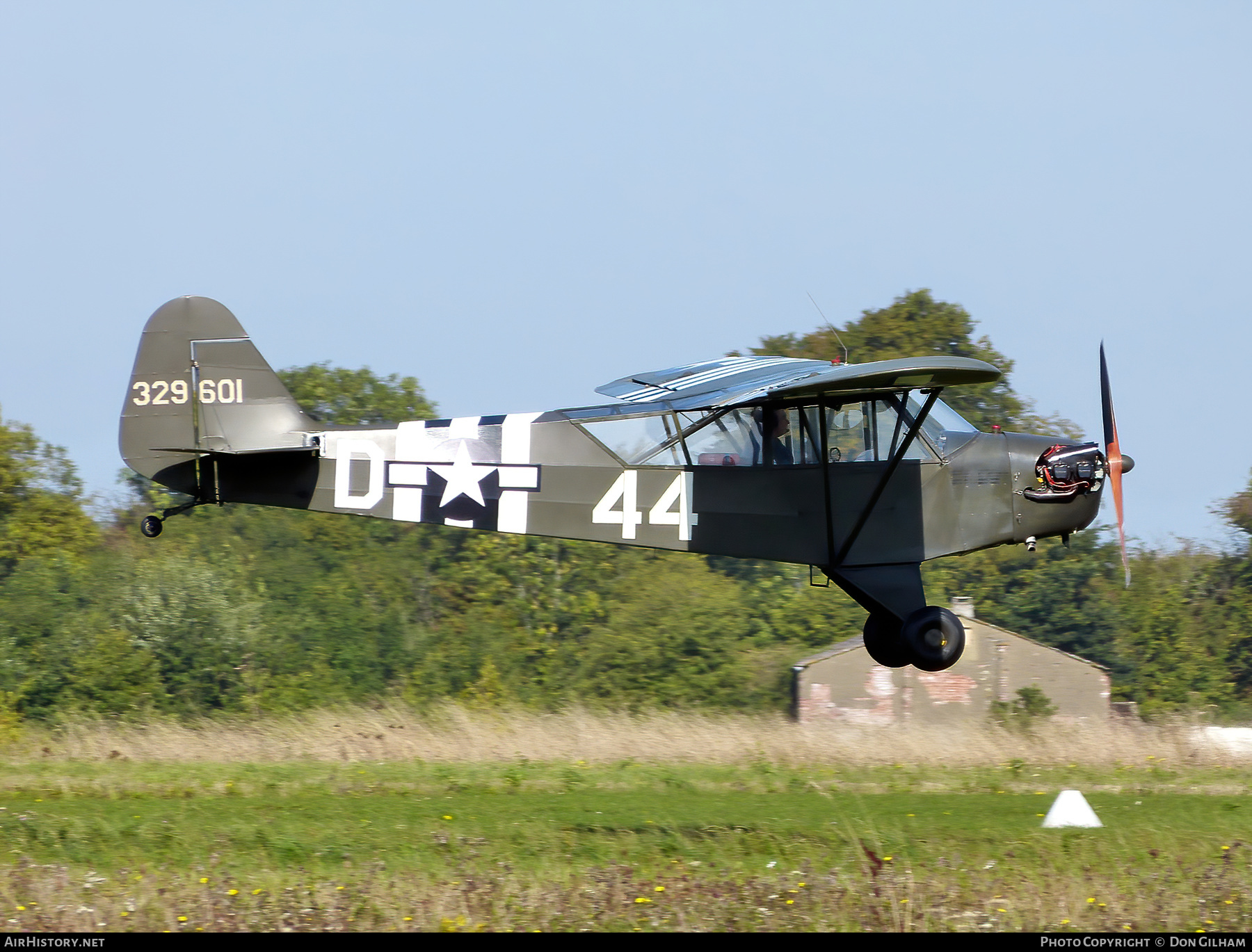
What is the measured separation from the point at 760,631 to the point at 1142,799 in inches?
449

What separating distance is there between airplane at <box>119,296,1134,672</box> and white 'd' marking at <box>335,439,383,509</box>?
0.04 feet

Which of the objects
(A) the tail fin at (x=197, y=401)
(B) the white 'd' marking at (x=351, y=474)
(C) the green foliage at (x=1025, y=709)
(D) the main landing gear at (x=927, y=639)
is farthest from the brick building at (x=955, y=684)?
(A) the tail fin at (x=197, y=401)

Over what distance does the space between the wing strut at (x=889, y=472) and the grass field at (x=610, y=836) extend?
87.2 inches

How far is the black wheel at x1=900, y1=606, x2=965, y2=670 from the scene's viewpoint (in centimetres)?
1055

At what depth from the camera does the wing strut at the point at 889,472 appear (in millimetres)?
10516

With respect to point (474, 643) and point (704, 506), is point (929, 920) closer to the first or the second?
point (704, 506)

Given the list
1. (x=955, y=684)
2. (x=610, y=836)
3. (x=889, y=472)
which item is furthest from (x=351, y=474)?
(x=955, y=684)

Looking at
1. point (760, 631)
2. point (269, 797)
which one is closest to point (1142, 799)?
point (269, 797)

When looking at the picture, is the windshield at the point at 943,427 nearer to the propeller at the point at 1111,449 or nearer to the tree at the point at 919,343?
the propeller at the point at 1111,449

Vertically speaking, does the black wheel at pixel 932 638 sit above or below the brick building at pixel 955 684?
above

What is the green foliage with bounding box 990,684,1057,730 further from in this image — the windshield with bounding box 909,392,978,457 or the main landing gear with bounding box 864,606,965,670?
the windshield with bounding box 909,392,978,457

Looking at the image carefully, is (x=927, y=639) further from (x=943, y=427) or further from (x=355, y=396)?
(x=355, y=396)

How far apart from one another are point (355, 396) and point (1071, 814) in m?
25.7

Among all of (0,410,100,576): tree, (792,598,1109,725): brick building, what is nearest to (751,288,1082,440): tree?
(792,598,1109,725): brick building
